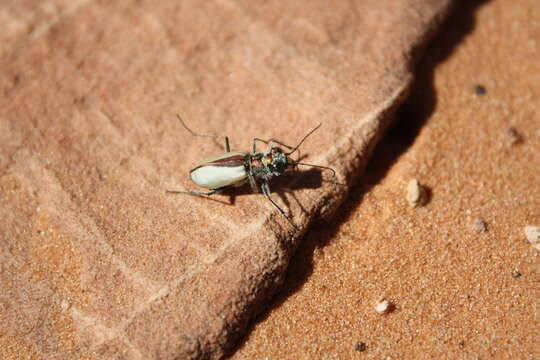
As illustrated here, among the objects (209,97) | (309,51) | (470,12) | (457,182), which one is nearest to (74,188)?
(209,97)

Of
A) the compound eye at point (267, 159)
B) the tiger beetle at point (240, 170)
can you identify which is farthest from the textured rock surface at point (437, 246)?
the compound eye at point (267, 159)

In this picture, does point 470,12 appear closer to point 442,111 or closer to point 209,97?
point 442,111

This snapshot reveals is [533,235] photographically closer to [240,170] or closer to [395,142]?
[395,142]

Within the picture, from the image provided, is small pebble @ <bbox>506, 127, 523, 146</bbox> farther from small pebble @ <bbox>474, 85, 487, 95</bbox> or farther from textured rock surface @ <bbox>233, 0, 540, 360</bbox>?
small pebble @ <bbox>474, 85, 487, 95</bbox>

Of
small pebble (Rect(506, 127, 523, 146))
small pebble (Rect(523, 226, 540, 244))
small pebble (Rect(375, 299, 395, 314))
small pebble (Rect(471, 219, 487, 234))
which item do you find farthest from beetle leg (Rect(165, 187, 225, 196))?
small pebble (Rect(506, 127, 523, 146))

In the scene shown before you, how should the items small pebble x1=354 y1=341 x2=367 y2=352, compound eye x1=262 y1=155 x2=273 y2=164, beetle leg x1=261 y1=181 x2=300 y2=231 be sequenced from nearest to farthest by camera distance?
1. small pebble x1=354 y1=341 x2=367 y2=352
2. beetle leg x1=261 y1=181 x2=300 y2=231
3. compound eye x1=262 y1=155 x2=273 y2=164

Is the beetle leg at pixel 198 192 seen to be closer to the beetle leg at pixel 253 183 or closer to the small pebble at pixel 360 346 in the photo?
the beetle leg at pixel 253 183

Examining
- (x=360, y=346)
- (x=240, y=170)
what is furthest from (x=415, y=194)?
(x=240, y=170)
